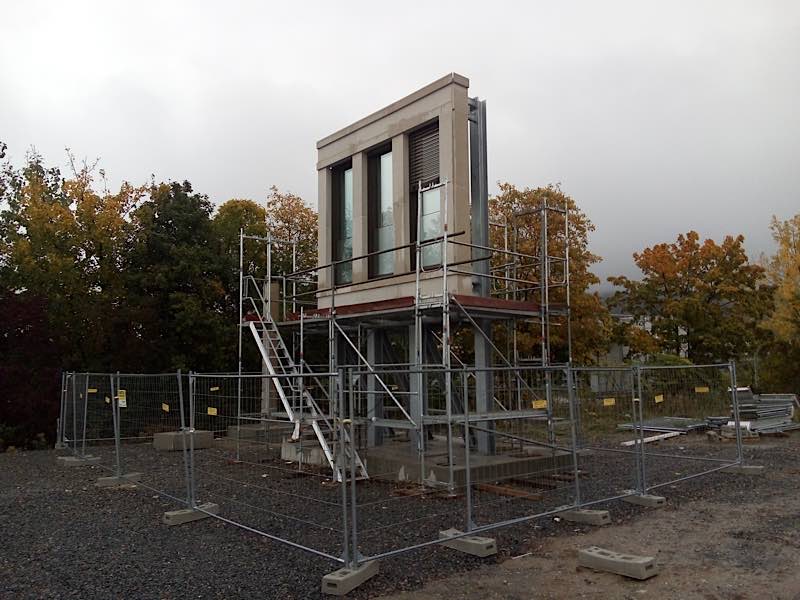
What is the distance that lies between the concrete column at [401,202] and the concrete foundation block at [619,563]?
288 inches

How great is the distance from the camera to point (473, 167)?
492 inches

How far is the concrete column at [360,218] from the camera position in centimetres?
1392

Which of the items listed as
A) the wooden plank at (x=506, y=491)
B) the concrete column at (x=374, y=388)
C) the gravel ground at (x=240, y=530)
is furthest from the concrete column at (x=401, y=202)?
the wooden plank at (x=506, y=491)

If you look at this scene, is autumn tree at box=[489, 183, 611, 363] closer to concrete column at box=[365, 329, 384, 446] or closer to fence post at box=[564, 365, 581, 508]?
concrete column at box=[365, 329, 384, 446]

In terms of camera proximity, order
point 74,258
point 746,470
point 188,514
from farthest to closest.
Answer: point 74,258
point 746,470
point 188,514

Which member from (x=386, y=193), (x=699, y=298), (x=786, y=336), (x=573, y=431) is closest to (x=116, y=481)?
(x=386, y=193)

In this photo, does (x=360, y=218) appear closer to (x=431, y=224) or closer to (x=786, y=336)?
(x=431, y=224)

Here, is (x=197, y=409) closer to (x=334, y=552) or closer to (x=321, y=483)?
(x=321, y=483)

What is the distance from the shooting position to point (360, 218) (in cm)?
1400

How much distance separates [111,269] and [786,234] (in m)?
26.0

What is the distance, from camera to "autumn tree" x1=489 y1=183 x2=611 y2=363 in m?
23.3

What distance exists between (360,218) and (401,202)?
1351mm

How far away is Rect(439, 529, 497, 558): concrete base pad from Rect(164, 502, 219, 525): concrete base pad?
3453 millimetres

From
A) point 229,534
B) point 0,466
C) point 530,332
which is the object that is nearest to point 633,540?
point 229,534
